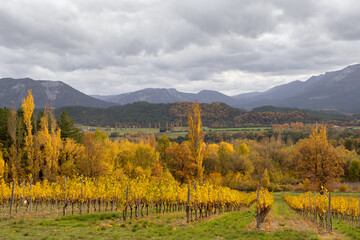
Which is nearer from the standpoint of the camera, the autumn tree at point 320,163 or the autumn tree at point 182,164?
the autumn tree at point 320,163

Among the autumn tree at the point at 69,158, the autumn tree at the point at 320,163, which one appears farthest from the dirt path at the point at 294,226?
the autumn tree at the point at 69,158

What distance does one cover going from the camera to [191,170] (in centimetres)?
3981

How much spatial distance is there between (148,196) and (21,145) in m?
32.7

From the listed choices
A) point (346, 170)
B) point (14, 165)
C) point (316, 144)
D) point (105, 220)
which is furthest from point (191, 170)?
point (346, 170)

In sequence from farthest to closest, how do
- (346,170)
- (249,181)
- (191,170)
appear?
1. (346,170)
2. (249,181)
3. (191,170)

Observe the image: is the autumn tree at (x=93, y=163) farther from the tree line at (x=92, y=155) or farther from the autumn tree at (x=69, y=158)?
the autumn tree at (x=69, y=158)

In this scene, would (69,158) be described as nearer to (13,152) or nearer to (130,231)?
(13,152)

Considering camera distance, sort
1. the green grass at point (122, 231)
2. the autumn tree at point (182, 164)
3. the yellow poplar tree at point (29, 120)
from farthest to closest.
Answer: the autumn tree at point (182, 164) < the yellow poplar tree at point (29, 120) < the green grass at point (122, 231)

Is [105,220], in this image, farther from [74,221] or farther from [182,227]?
[182,227]

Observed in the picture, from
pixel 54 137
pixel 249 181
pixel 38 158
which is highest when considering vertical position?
pixel 54 137

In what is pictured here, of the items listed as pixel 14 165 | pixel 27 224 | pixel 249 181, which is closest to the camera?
pixel 27 224

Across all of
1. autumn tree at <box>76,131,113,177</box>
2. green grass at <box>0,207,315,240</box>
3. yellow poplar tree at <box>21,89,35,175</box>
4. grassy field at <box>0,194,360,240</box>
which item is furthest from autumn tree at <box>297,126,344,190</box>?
yellow poplar tree at <box>21,89,35,175</box>

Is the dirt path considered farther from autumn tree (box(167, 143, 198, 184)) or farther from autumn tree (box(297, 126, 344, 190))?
autumn tree (box(167, 143, 198, 184))

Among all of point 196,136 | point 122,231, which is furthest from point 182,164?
point 122,231
